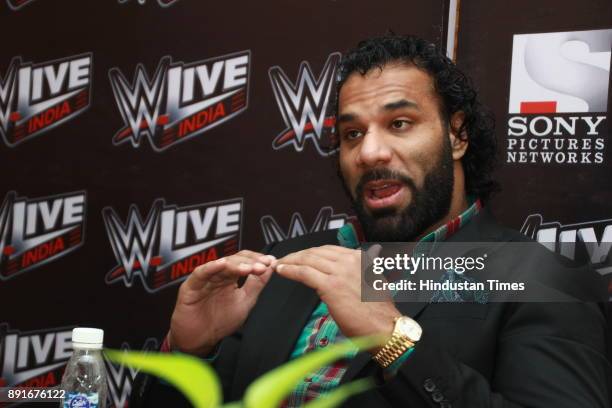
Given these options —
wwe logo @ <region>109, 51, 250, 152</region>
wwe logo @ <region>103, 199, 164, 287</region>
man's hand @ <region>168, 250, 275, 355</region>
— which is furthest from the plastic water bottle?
wwe logo @ <region>109, 51, 250, 152</region>

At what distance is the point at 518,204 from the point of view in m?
1.91

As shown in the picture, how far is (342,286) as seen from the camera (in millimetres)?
1119

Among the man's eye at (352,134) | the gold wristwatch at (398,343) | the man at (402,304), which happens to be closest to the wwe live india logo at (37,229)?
the man at (402,304)

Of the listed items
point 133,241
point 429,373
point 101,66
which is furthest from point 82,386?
point 101,66

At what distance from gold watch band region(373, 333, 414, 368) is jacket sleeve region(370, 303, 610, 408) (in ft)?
0.05

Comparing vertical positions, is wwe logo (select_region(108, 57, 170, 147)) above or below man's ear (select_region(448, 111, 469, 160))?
above

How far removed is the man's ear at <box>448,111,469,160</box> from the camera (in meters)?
1.70

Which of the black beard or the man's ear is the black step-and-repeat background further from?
the black beard

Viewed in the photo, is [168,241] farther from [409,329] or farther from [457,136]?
[409,329]

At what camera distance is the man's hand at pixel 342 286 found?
1.10 m

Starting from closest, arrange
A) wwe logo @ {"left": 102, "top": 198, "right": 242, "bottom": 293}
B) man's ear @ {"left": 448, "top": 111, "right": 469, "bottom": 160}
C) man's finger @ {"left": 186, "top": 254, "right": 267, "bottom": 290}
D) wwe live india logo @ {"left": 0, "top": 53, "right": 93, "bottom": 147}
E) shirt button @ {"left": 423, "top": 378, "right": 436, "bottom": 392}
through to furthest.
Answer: shirt button @ {"left": 423, "top": 378, "right": 436, "bottom": 392} → man's finger @ {"left": 186, "top": 254, "right": 267, "bottom": 290} → man's ear @ {"left": 448, "top": 111, "right": 469, "bottom": 160} → wwe logo @ {"left": 102, "top": 198, "right": 242, "bottom": 293} → wwe live india logo @ {"left": 0, "top": 53, "right": 93, "bottom": 147}

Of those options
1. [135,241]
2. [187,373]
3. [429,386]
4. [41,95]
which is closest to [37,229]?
[135,241]

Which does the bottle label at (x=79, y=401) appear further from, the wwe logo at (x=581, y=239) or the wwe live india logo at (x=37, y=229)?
the wwe live india logo at (x=37, y=229)

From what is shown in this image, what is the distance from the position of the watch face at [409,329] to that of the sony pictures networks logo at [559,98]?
0.96 metres
